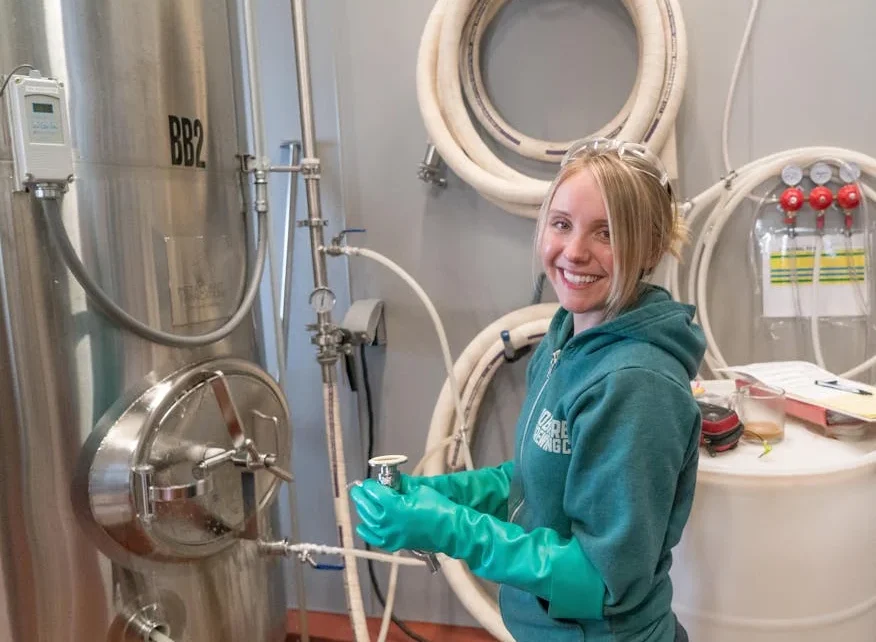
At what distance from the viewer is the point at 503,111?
175 centimetres

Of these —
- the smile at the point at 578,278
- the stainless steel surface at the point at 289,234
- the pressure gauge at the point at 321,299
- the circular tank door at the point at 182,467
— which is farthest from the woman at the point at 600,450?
the stainless steel surface at the point at 289,234

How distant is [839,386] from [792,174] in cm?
51

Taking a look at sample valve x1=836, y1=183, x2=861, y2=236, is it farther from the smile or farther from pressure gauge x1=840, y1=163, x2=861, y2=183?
the smile

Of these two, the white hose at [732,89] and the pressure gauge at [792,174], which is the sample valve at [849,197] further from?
the white hose at [732,89]

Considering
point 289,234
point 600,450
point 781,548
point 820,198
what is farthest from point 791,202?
point 289,234

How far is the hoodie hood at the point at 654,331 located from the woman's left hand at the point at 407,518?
27cm

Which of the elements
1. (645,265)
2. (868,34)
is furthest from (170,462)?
(868,34)

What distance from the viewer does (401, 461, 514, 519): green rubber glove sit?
1076 mm

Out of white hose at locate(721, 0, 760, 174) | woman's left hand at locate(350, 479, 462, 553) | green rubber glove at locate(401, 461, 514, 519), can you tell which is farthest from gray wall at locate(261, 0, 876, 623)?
woman's left hand at locate(350, 479, 462, 553)

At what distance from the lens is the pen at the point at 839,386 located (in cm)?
127

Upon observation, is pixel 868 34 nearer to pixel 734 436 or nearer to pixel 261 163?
pixel 734 436

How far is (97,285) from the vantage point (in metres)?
1.01

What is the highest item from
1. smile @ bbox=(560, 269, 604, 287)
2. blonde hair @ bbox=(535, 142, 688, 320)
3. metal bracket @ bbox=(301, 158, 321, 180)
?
metal bracket @ bbox=(301, 158, 321, 180)

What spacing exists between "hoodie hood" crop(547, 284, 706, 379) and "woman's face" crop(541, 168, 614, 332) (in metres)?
0.04
